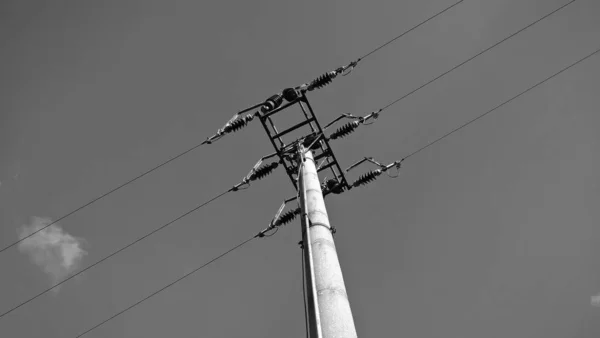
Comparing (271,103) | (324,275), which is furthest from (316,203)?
(271,103)

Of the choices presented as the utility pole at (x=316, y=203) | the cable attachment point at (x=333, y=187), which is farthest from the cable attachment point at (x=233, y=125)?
the cable attachment point at (x=333, y=187)

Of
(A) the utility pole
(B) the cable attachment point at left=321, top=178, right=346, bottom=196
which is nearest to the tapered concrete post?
(A) the utility pole

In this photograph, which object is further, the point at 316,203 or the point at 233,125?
the point at 233,125

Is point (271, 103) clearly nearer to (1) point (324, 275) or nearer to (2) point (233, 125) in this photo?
(2) point (233, 125)

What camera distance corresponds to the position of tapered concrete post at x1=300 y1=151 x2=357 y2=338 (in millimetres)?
4320

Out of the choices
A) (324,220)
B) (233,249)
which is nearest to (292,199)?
(233,249)

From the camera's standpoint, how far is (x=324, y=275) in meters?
4.95

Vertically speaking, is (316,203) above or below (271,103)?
below

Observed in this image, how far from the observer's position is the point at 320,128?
10.5 metres

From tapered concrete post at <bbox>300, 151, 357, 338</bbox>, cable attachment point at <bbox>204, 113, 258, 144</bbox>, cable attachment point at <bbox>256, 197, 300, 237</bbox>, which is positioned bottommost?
tapered concrete post at <bbox>300, 151, 357, 338</bbox>

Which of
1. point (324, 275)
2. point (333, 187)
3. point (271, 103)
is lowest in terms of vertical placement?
point (324, 275)

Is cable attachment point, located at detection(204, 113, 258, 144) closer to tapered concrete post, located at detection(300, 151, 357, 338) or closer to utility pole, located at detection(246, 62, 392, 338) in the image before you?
utility pole, located at detection(246, 62, 392, 338)

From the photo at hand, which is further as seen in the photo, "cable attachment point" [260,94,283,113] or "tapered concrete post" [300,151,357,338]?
"cable attachment point" [260,94,283,113]

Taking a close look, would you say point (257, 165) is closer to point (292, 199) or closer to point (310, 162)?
point (292, 199)
